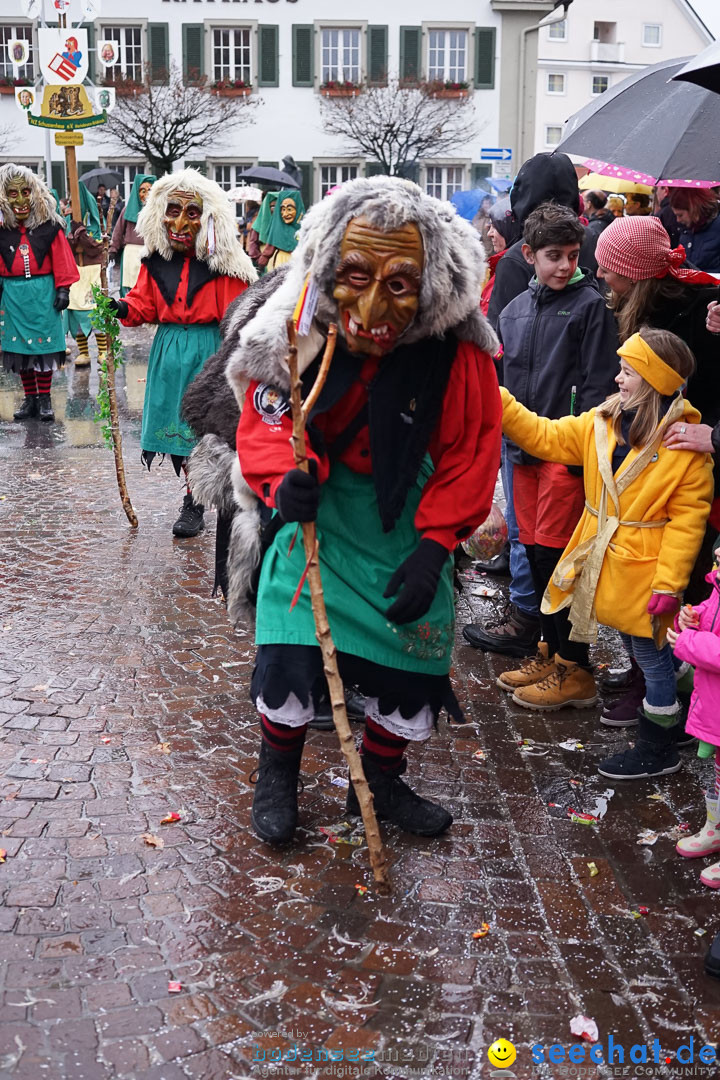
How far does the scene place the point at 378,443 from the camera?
3322 mm

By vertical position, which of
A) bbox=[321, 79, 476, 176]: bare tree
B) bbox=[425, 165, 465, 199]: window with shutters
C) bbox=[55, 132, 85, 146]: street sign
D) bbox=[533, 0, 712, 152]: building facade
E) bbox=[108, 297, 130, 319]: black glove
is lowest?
bbox=[108, 297, 130, 319]: black glove

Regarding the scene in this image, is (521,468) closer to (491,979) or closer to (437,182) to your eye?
(491,979)

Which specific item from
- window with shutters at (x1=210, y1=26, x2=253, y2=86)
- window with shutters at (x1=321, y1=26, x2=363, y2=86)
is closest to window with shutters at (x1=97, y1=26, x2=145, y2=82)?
window with shutters at (x1=210, y1=26, x2=253, y2=86)

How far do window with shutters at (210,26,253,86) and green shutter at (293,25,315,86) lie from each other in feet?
4.79

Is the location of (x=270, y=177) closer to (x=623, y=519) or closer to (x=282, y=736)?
(x=623, y=519)

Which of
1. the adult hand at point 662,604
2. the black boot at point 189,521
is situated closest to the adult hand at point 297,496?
the adult hand at point 662,604

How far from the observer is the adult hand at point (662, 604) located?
3994mm

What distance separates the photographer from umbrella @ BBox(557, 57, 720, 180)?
4785 millimetres

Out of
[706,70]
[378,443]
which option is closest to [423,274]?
[378,443]

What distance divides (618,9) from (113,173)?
43967 millimetres

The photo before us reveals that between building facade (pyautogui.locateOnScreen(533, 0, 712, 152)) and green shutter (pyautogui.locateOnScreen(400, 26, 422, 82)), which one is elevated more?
building facade (pyautogui.locateOnScreen(533, 0, 712, 152))

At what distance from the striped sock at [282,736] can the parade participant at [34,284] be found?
7833mm

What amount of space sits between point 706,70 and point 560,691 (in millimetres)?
2465

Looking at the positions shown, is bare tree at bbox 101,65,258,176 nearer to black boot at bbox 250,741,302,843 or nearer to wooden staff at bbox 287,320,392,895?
black boot at bbox 250,741,302,843
